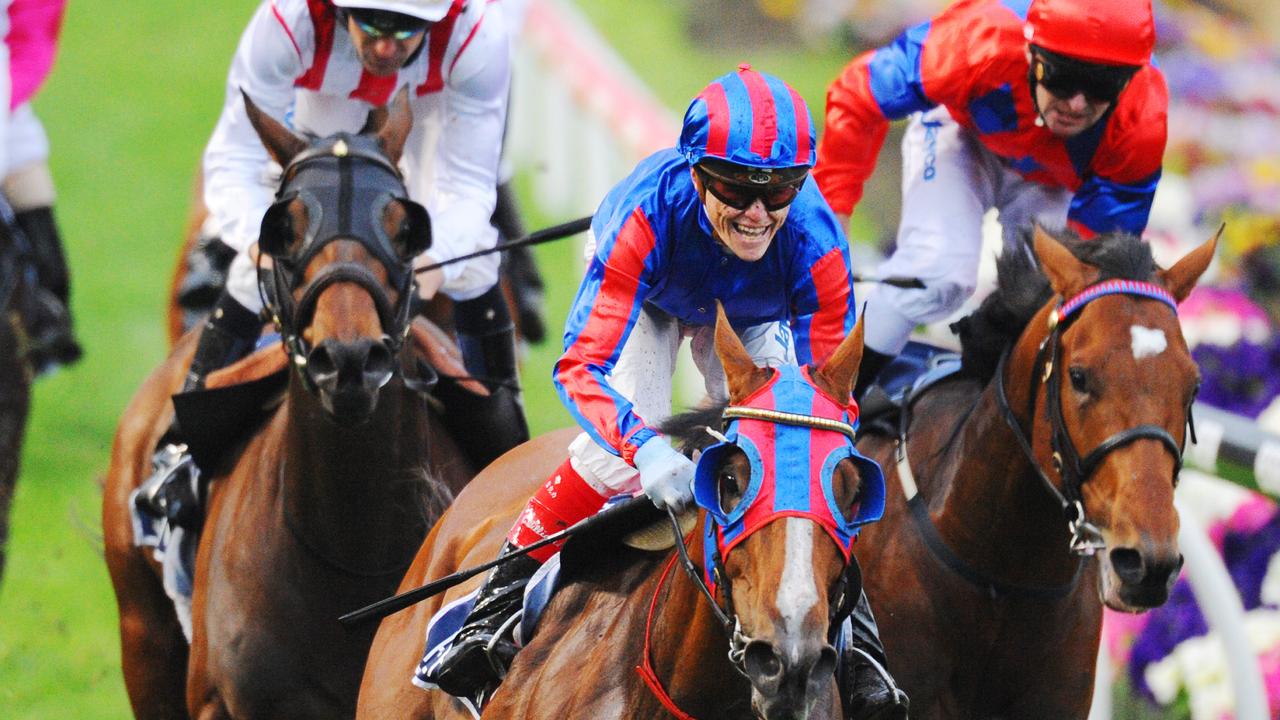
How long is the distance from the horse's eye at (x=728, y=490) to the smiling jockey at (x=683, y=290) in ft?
0.93

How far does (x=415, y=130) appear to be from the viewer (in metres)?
5.60

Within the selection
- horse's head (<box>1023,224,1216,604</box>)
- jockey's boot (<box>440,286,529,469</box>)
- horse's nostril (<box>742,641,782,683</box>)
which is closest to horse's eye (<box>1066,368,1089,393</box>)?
horse's head (<box>1023,224,1216,604</box>)

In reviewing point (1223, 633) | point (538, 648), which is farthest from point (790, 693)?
point (1223, 633)

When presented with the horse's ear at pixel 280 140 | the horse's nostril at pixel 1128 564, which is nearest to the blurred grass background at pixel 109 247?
the horse's ear at pixel 280 140

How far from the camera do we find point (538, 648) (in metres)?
3.77

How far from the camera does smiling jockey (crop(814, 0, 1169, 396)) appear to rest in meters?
4.62

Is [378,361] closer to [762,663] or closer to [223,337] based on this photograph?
[223,337]

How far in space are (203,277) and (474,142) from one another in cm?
148

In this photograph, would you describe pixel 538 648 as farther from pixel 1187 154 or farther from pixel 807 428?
pixel 1187 154

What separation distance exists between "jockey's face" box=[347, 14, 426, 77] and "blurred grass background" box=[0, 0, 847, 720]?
5.81ft

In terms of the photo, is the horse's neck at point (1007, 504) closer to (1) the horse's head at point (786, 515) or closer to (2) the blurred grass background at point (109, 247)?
(1) the horse's head at point (786, 515)

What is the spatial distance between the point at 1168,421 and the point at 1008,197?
1590mm

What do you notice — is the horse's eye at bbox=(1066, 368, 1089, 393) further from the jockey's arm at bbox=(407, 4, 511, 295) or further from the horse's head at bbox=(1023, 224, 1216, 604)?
the jockey's arm at bbox=(407, 4, 511, 295)

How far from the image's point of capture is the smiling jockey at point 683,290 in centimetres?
351
